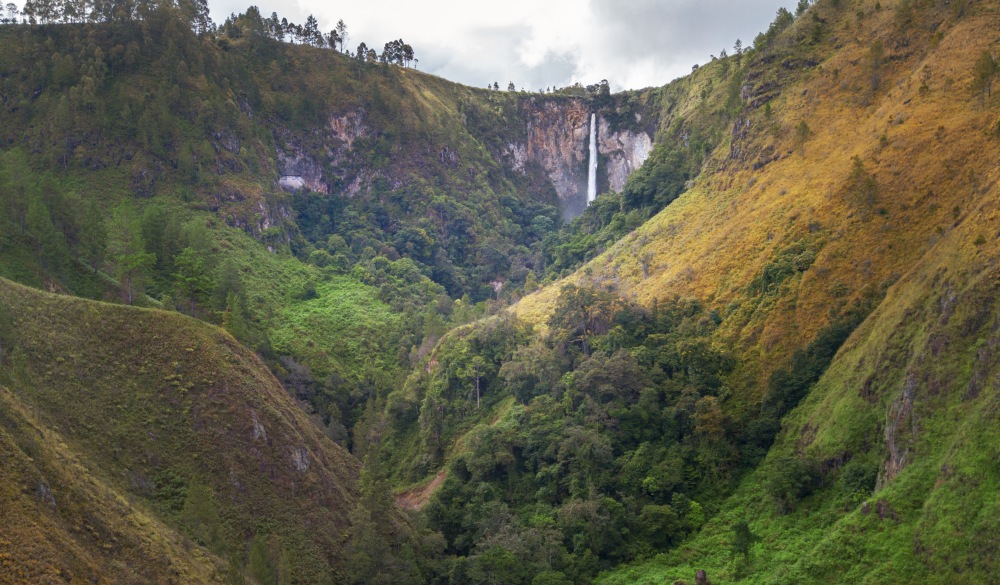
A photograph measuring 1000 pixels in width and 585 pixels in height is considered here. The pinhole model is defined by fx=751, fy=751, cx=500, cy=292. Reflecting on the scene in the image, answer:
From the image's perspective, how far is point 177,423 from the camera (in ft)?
160

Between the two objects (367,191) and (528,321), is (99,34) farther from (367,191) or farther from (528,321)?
(528,321)

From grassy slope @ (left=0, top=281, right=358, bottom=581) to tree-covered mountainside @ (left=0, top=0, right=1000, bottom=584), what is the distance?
0.65ft

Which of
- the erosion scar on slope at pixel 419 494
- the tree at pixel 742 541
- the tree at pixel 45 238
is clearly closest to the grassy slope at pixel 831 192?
the tree at pixel 742 541

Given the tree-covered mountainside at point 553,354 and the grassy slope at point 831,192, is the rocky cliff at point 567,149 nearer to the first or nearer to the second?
the tree-covered mountainside at point 553,354

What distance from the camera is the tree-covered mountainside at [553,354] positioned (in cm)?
3847

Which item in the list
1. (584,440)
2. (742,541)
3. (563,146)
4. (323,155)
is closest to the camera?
(742,541)

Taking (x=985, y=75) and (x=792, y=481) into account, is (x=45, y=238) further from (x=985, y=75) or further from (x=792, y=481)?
(x=985, y=75)

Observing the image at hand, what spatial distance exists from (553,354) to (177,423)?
105 ft

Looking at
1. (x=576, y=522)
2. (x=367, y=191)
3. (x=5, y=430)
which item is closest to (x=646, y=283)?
(x=576, y=522)

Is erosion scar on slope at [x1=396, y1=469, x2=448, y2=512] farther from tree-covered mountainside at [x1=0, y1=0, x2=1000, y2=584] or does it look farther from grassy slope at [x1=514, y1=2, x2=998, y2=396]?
grassy slope at [x1=514, y1=2, x2=998, y2=396]

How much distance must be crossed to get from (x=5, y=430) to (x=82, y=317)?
56.1ft

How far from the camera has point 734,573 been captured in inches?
1651

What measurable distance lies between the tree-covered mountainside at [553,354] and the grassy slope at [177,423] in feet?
0.65

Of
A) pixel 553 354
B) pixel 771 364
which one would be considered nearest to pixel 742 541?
pixel 771 364
